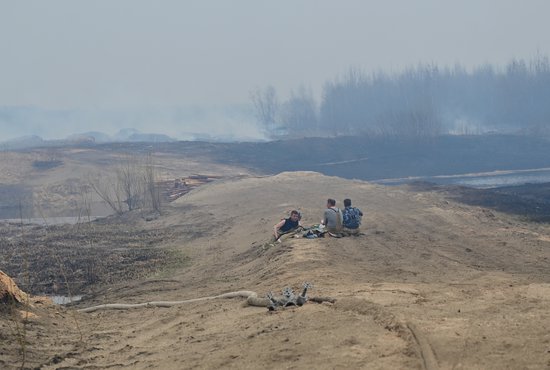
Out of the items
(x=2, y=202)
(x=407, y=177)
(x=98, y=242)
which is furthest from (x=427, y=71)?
(x=98, y=242)

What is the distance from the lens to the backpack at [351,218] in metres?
19.5

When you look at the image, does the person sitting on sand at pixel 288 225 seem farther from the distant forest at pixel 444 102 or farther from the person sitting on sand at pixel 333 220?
the distant forest at pixel 444 102

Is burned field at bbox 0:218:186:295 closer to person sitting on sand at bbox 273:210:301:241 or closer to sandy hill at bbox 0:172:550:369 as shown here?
sandy hill at bbox 0:172:550:369

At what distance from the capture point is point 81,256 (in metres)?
23.9

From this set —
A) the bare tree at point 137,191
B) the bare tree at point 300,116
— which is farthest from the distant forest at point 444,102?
the bare tree at point 137,191

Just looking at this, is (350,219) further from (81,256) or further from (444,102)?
(444,102)

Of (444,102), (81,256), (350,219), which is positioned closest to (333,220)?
(350,219)

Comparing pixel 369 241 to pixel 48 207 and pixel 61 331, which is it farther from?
pixel 48 207

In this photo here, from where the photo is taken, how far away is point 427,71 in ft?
381

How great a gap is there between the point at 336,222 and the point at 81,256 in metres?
9.94

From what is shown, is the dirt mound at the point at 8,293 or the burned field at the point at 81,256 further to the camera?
the burned field at the point at 81,256

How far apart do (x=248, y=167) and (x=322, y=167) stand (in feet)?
28.0

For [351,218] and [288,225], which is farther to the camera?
[288,225]

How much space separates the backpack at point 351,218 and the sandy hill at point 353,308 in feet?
1.57
